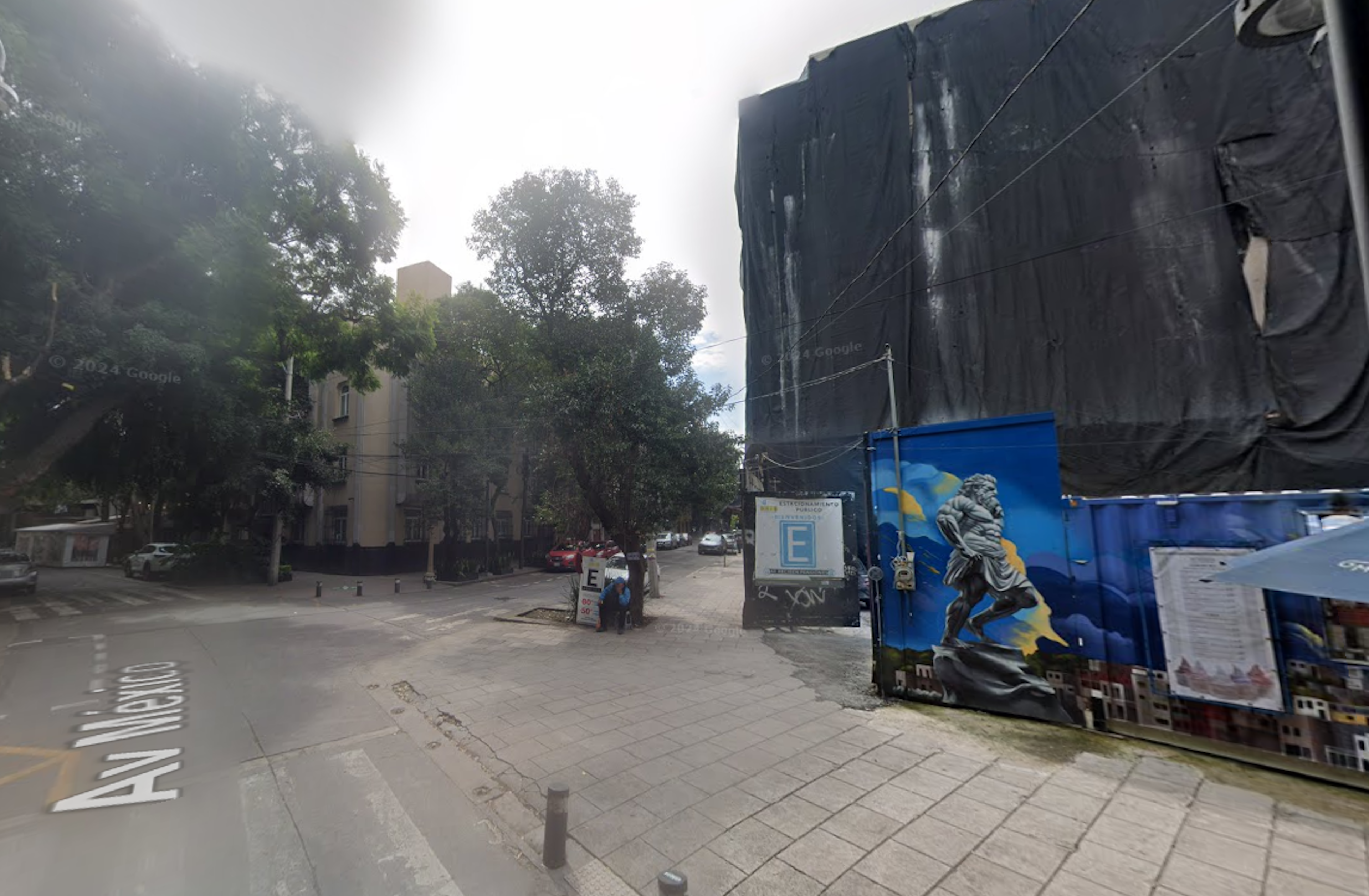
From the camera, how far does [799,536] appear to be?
11.4m

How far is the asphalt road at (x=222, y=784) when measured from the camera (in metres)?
3.61

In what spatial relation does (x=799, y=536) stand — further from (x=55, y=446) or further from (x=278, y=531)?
(x=278, y=531)

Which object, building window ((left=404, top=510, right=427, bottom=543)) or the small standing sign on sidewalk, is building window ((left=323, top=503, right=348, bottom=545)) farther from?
the small standing sign on sidewalk

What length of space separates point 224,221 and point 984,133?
51.6 feet

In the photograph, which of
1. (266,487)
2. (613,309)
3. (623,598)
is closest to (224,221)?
(613,309)

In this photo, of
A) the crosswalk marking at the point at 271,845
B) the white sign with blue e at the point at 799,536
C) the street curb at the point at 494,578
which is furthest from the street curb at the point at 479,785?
the street curb at the point at 494,578

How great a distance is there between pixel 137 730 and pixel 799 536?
9880 millimetres

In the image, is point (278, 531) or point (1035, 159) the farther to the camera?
point (278, 531)

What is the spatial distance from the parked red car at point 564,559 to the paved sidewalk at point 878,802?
18.9 metres

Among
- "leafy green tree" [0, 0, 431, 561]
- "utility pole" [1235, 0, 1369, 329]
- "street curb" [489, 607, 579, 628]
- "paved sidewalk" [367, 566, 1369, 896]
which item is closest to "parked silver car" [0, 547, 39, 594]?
"leafy green tree" [0, 0, 431, 561]

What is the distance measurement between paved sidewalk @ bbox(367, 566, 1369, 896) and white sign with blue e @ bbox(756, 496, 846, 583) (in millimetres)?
4170

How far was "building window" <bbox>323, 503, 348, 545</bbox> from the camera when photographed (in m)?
24.8

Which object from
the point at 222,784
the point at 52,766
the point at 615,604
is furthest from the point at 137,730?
the point at 615,604

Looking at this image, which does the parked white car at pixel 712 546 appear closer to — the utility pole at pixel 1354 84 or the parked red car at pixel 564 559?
the parked red car at pixel 564 559
